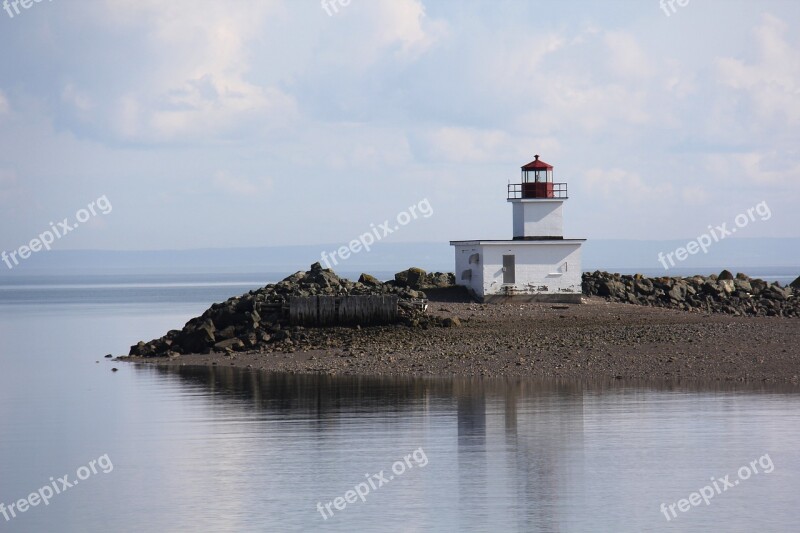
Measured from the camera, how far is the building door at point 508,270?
39.5 meters

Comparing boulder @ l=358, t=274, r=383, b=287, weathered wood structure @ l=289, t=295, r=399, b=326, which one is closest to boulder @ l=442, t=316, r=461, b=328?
weathered wood structure @ l=289, t=295, r=399, b=326

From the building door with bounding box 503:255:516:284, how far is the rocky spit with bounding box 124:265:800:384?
53.8 inches

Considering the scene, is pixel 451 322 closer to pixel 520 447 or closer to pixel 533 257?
pixel 533 257

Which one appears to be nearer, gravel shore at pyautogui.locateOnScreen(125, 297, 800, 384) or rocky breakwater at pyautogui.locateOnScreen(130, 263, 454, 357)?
gravel shore at pyautogui.locateOnScreen(125, 297, 800, 384)

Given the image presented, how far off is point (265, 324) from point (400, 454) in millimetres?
16933

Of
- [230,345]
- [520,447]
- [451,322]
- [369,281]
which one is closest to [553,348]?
[451,322]

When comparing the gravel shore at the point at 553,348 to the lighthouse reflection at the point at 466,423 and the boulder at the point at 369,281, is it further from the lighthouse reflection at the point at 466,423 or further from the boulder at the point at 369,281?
the boulder at the point at 369,281

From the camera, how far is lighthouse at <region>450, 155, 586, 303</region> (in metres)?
39.2

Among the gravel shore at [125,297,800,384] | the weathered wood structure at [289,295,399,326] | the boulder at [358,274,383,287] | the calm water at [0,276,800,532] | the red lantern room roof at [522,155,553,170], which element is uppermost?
the red lantern room roof at [522,155,553,170]

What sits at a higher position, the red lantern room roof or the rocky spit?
the red lantern room roof

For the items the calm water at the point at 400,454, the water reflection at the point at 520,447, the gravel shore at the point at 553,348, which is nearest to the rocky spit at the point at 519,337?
the gravel shore at the point at 553,348

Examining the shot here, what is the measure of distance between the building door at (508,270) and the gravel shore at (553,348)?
1387mm

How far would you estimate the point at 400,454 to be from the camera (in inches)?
775

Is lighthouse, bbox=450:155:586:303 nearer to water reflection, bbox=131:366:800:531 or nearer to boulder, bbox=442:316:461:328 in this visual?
boulder, bbox=442:316:461:328
